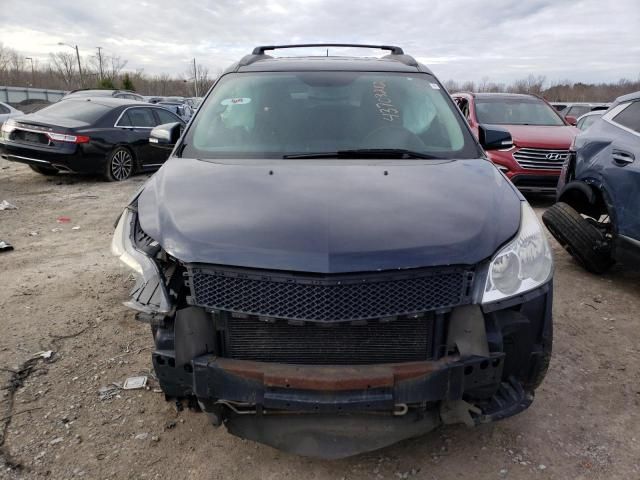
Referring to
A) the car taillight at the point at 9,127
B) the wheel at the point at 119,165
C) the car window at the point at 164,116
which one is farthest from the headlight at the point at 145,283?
the car window at the point at 164,116

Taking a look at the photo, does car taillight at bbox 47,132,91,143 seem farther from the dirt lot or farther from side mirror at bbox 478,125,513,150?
side mirror at bbox 478,125,513,150

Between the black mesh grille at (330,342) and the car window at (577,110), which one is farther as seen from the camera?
the car window at (577,110)

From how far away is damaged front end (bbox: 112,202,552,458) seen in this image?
77.8 inches

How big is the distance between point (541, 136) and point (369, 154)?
6.32 meters

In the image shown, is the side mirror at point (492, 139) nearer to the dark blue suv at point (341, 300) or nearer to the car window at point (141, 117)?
the dark blue suv at point (341, 300)

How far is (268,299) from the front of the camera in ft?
6.48

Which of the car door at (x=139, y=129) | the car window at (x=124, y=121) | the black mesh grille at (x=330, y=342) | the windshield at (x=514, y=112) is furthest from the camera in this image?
the car door at (x=139, y=129)

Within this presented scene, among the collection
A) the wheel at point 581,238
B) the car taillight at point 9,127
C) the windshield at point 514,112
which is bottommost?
the wheel at point 581,238

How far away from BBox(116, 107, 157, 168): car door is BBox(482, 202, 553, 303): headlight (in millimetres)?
9411

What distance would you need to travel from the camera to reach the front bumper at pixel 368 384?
1.99 m

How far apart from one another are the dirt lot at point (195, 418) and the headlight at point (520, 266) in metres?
0.91

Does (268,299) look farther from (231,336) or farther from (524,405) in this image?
(524,405)

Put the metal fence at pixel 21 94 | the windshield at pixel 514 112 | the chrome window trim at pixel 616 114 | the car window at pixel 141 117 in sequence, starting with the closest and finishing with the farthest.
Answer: the chrome window trim at pixel 616 114 < the windshield at pixel 514 112 < the car window at pixel 141 117 < the metal fence at pixel 21 94

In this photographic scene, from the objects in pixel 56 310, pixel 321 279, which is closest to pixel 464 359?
pixel 321 279
